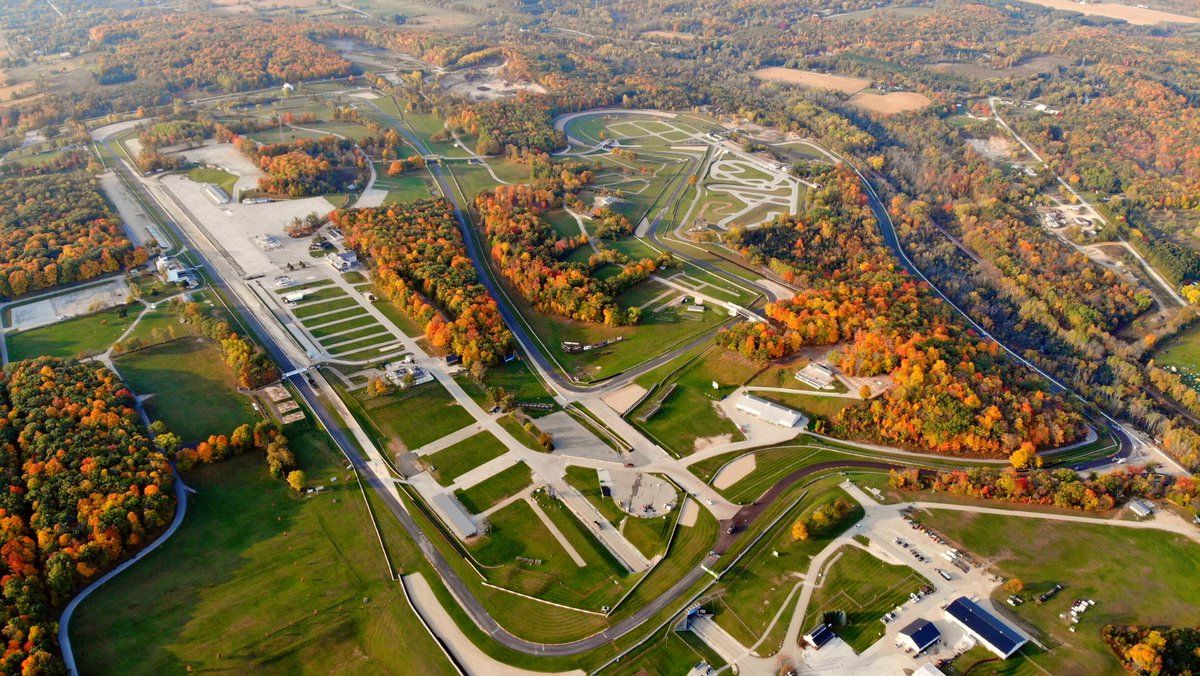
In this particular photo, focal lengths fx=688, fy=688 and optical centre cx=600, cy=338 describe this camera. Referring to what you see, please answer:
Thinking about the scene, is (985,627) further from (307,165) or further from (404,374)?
(307,165)

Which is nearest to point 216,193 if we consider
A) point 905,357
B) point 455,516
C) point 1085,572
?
point 455,516

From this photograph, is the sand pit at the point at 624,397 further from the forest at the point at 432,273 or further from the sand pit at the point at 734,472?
the forest at the point at 432,273

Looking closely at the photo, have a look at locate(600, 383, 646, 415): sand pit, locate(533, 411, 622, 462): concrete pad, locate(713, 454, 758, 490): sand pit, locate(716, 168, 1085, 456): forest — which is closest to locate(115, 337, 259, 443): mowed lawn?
locate(533, 411, 622, 462): concrete pad

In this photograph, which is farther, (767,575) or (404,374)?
(404,374)

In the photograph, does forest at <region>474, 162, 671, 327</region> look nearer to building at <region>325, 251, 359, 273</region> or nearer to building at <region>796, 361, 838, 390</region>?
building at <region>325, 251, 359, 273</region>

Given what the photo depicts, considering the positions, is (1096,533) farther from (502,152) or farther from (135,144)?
(135,144)

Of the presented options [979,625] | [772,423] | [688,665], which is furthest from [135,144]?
[979,625]
